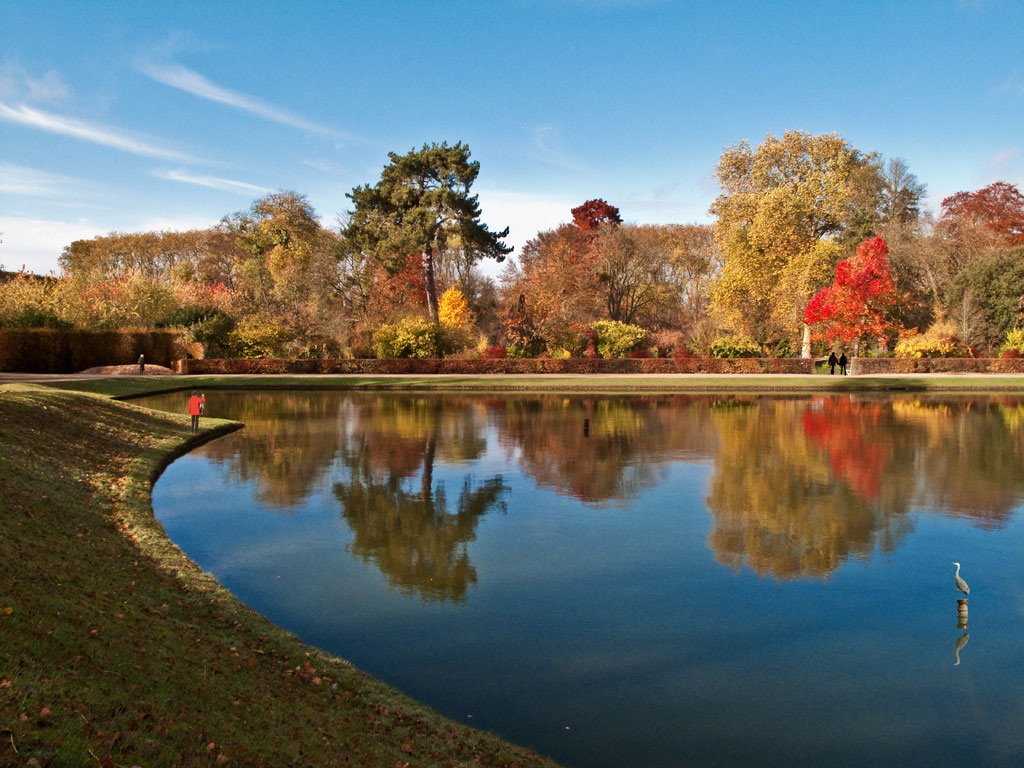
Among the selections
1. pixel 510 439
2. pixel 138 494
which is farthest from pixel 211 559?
pixel 510 439

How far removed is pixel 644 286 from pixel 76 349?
33.0m

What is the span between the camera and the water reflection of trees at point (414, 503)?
7.57 m

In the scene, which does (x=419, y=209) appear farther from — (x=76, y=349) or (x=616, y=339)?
(x=76, y=349)

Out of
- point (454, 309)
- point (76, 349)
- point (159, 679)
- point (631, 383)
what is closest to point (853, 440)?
point (159, 679)

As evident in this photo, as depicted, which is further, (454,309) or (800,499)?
(454,309)

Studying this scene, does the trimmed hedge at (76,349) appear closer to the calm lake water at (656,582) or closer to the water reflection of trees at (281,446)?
the water reflection of trees at (281,446)

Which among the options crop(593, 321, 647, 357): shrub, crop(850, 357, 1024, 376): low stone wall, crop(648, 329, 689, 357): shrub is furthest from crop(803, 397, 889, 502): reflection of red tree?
crop(648, 329, 689, 357): shrub

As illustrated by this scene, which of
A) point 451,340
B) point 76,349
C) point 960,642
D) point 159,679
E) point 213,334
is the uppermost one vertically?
point 213,334

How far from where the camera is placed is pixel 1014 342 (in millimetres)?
40156

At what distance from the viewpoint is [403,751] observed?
4.17 meters

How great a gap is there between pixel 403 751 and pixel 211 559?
458 centimetres

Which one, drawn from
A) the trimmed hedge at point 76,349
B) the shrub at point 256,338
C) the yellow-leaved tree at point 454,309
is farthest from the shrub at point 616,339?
the trimmed hedge at point 76,349

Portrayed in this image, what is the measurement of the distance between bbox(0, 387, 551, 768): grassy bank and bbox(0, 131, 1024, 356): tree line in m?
32.4

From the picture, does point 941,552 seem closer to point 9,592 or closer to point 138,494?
point 9,592
